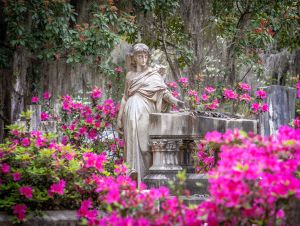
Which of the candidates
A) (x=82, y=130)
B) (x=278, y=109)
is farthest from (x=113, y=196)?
(x=82, y=130)

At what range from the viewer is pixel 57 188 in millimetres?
5816

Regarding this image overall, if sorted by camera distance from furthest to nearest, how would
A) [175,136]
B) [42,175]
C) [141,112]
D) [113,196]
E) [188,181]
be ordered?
[141,112] < [175,136] < [188,181] < [42,175] < [113,196]

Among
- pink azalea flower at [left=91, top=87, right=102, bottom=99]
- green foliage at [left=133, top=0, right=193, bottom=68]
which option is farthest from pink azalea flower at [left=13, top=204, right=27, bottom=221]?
green foliage at [left=133, top=0, right=193, bottom=68]

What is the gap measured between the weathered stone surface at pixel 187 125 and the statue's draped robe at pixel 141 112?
57cm

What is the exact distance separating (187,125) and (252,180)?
12.4ft

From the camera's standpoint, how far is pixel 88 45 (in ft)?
36.0

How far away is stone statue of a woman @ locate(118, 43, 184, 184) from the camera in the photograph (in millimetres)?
8438

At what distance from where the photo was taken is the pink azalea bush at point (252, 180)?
3.94 meters

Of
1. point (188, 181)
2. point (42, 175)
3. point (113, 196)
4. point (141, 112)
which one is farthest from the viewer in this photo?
point (141, 112)

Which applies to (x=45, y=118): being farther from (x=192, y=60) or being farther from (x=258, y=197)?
(x=258, y=197)

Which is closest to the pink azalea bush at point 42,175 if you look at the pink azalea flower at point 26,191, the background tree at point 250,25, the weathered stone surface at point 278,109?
the pink azalea flower at point 26,191

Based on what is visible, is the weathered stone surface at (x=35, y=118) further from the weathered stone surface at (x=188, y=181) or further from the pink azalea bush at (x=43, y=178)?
the pink azalea bush at (x=43, y=178)

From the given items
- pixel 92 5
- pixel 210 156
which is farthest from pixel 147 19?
pixel 210 156

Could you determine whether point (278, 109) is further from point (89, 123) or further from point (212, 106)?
point (89, 123)
